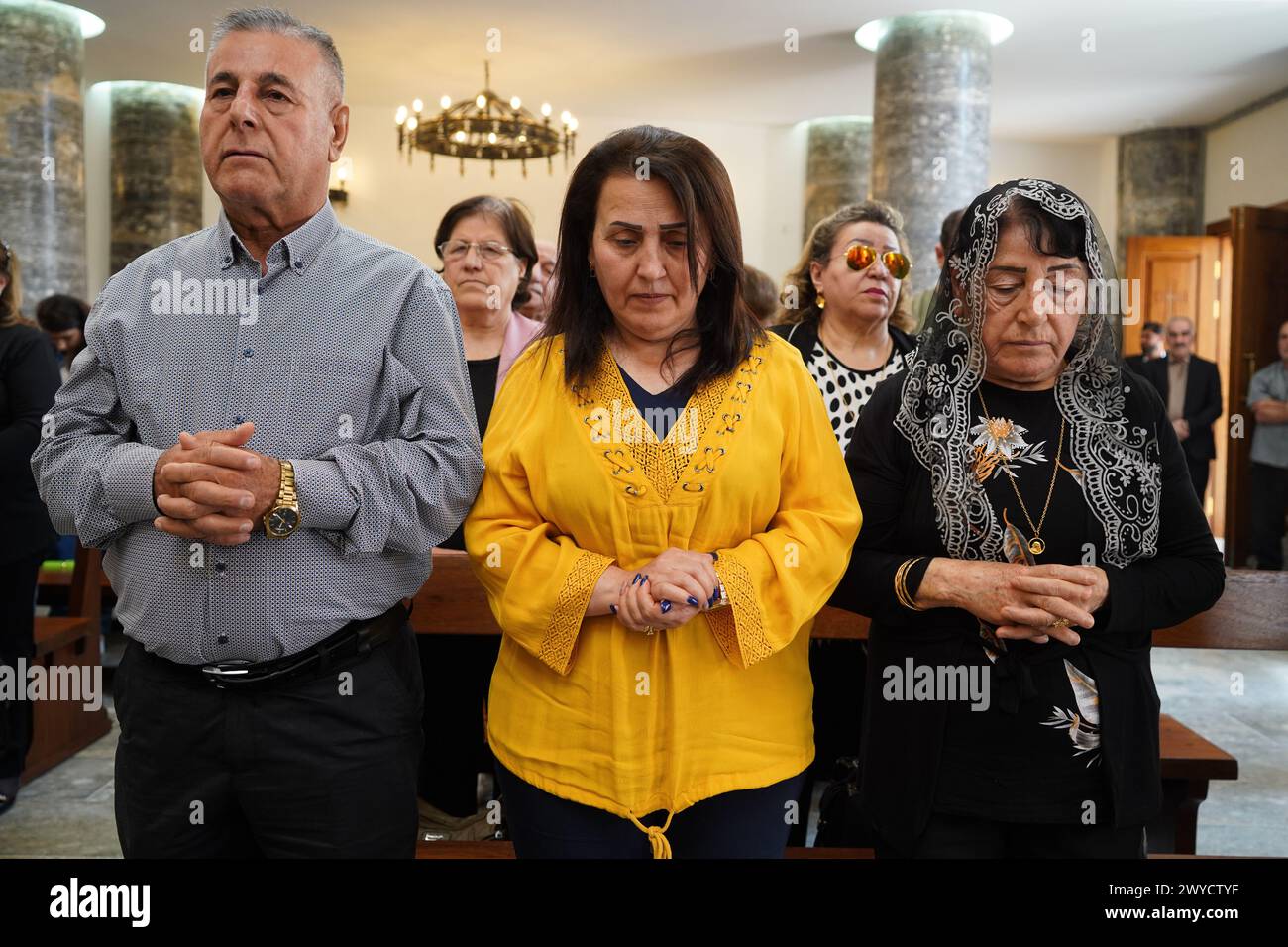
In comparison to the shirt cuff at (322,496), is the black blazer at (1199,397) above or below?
above

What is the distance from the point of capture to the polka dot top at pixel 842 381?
3377 mm

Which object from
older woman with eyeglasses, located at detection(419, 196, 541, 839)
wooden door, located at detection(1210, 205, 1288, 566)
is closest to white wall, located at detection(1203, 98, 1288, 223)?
wooden door, located at detection(1210, 205, 1288, 566)

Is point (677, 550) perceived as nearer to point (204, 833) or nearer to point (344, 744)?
point (344, 744)

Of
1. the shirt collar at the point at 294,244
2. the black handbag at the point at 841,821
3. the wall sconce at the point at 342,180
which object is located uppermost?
the wall sconce at the point at 342,180

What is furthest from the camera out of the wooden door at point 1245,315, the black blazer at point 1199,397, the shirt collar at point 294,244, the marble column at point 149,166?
the marble column at point 149,166

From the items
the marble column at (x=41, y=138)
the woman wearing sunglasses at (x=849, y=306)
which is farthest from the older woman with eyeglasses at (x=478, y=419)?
the marble column at (x=41, y=138)

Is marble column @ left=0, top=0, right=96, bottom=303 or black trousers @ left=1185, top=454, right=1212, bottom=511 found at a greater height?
Result: marble column @ left=0, top=0, right=96, bottom=303

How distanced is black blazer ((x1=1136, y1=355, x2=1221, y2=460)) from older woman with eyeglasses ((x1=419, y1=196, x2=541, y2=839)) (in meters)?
7.30

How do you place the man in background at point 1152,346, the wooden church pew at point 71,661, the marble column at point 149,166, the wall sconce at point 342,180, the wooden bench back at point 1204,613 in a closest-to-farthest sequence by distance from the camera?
the wooden bench back at point 1204,613 → the wooden church pew at point 71,661 → the man in background at point 1152,346 → the marble column at point 149,166 → the wall sconce at point 342,180

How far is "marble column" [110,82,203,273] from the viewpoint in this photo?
12.1 m

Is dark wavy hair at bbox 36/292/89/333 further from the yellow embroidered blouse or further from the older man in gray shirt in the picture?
the yellow embroidered blouse

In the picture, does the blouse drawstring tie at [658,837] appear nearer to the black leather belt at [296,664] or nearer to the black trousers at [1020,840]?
the black trousers at [1020,840]

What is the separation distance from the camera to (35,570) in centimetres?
381

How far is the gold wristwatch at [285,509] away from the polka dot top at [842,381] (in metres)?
1.96
